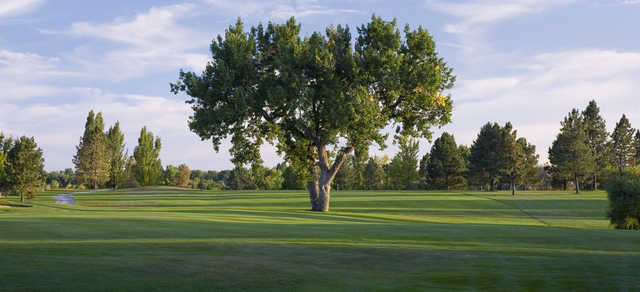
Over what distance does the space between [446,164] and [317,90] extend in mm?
67577

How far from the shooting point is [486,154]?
323ft

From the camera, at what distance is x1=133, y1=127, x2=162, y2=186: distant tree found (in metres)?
99.8

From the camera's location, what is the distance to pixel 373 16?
38.5m

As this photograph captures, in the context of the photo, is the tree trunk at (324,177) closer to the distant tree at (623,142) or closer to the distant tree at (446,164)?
the distant tree at (446,164)

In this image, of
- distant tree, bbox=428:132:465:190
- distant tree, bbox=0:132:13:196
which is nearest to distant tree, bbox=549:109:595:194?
distant tree, bbox=428:132:465:190

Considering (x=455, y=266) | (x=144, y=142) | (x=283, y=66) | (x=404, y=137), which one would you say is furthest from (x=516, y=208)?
(x=144, y=142)

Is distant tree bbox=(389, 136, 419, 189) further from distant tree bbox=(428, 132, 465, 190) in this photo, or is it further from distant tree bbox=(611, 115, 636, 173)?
distant tree bbox=(611, 115, 636, 173)

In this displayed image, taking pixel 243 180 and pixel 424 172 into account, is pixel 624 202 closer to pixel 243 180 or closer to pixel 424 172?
pixel 424 172

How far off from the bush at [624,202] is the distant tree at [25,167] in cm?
5523

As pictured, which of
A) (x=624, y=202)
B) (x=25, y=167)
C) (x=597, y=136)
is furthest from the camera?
(x=597, y=136)

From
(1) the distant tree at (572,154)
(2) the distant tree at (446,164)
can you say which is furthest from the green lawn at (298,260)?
(2) the distant tree at (446,164)

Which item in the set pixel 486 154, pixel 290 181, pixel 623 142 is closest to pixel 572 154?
pixel 486 154

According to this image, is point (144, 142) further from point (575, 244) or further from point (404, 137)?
point (575, 244)

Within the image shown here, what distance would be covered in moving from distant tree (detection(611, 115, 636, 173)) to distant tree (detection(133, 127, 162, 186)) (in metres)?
99.0
